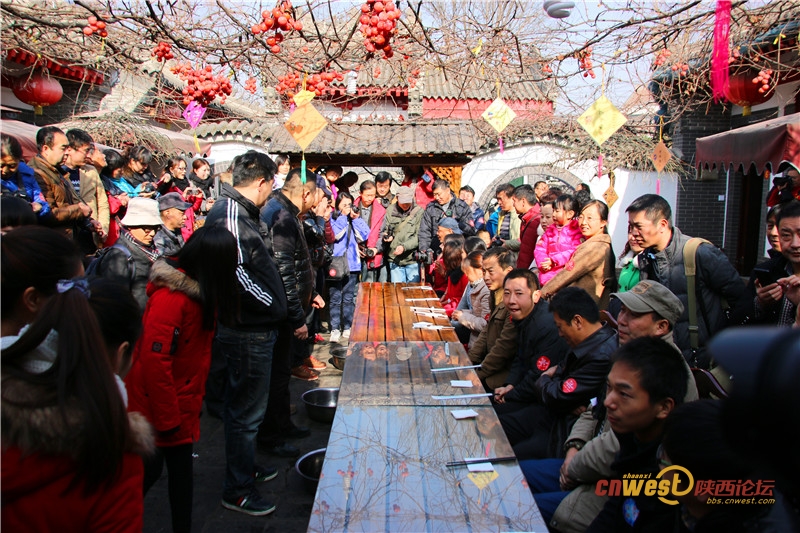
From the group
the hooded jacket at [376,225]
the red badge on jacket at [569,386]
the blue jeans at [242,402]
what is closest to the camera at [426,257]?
the hooded jacket at [376,225]

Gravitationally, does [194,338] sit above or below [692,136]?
below

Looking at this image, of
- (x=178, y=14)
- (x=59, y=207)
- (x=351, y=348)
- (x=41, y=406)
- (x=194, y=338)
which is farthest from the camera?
(x=59, y=207)

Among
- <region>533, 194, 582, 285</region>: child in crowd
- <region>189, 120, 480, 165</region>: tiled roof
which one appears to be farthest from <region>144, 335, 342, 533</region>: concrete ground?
<region>189, 120, 480, 165</region>: tiled roof

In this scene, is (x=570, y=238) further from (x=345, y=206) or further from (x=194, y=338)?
(x=194, y=338)

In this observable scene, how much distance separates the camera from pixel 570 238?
5102 millimetres

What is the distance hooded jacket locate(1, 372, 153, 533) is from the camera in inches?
47.9

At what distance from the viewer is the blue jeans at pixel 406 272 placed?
7.91 m

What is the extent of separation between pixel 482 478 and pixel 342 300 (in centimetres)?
507

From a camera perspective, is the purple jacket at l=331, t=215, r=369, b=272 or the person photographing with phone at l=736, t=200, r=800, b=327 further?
the purple jacket at l=331, t=215, r=369, b=272

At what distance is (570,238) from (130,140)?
7.12 metres

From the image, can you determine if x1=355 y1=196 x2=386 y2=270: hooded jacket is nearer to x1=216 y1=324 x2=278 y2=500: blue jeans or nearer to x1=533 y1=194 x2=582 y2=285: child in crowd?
x1=533 y1=194 x2=582 y2=285: child in crowd

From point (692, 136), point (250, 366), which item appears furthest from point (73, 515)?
point (692, 136)

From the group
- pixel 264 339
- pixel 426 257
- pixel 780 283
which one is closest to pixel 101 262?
pixel 264 339

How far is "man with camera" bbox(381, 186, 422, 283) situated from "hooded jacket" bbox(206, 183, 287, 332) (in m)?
4.54
